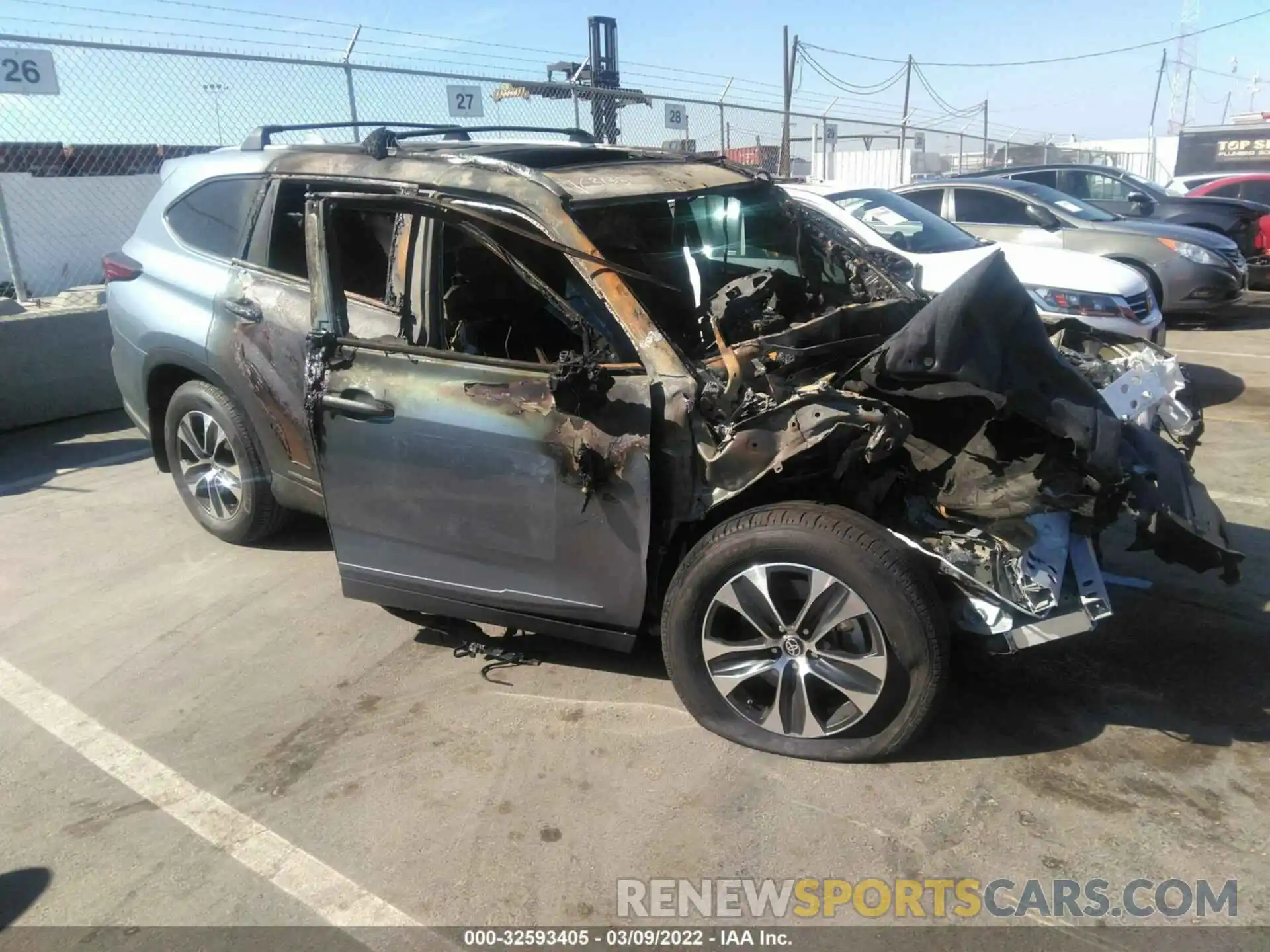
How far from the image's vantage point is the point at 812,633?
9.54ft

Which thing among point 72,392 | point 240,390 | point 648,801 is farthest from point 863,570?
point 72,392

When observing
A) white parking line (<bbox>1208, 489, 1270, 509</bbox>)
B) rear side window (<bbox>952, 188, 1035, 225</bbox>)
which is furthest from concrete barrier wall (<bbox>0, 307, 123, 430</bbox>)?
rear side window (<bbox>952, 188, 1035, 225</bbox>)

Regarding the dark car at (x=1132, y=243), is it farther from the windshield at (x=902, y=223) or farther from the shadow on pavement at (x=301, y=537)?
the shadow on pavement at (x=301, y=537)

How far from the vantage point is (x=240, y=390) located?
13.8 ft

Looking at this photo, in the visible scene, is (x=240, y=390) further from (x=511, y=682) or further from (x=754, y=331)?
(x=754, y=331)

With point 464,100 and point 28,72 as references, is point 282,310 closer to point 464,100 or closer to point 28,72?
point 28,72

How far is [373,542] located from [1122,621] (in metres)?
3.03

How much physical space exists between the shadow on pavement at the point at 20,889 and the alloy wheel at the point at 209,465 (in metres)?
2.20

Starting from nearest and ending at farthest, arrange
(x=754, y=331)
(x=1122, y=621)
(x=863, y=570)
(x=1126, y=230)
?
(x=863, y=570)
(x=754, y=331)
(x=1122, y=621)
(x=1126, y=230)

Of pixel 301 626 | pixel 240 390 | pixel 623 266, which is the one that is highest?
pixel 623 266

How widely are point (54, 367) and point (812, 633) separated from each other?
7.20 meters

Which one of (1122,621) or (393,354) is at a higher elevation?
(393,354)

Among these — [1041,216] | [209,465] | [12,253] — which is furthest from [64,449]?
[1041,216]

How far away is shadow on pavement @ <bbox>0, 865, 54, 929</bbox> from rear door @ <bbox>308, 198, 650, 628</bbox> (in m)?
1.37
